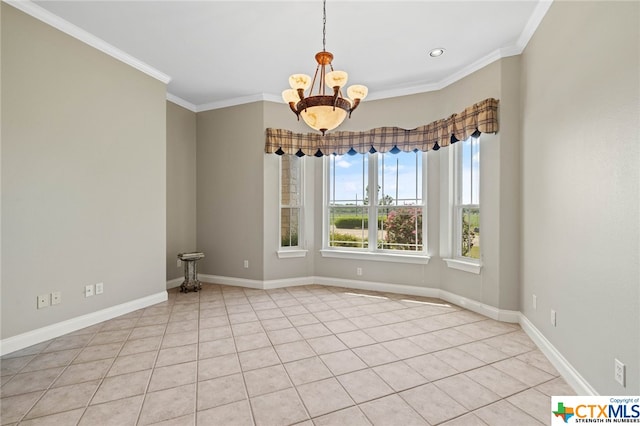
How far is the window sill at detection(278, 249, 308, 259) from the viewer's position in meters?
4.71

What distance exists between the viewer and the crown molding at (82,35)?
2.62 m

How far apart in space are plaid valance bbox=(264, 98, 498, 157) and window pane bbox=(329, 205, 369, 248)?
0.91 m

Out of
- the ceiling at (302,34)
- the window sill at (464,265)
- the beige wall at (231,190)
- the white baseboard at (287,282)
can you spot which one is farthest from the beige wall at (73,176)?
the window sill at (464,265)

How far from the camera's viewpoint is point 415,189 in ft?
14.5

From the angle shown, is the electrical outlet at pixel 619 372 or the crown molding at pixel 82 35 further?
the crown molding at pixel 82 35

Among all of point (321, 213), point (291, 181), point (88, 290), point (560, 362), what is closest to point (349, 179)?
point (321, 213)

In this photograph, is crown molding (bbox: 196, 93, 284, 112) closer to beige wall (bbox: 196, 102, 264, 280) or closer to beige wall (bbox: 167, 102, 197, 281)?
beige wall (bbox: 196, 102, 264, 280)

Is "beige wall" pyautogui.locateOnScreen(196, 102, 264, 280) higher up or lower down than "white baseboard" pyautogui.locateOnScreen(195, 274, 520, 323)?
higher up

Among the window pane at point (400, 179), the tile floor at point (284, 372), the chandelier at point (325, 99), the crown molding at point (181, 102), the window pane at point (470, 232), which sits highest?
the crown molding at point (181, 102)

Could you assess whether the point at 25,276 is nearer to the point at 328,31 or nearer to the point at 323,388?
the point at 323,388

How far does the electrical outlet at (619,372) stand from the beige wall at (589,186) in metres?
0.03

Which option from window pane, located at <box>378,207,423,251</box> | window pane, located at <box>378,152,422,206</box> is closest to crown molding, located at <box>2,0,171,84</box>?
window pane, located at <box>378,152,422,206</box>

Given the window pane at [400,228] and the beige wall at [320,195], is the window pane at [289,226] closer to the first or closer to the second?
the beige wall at [320,195]

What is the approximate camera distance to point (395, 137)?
4.32 metres
